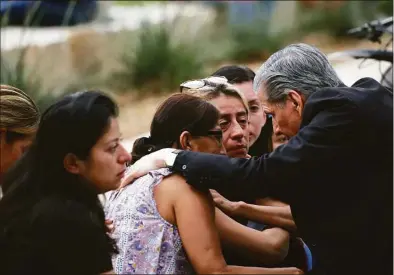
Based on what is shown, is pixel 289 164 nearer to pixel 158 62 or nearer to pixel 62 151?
pixel 62 151

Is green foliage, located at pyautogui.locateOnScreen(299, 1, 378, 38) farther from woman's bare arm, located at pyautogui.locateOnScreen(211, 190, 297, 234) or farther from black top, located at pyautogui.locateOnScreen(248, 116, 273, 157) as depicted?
woman's bare arm, located at pyautogui.locateOnScreen(211, 190, 297, 234)

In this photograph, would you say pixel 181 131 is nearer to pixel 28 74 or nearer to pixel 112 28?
pixel 28 74

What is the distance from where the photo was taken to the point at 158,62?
9.90 metres

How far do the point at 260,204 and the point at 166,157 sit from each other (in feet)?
2.19

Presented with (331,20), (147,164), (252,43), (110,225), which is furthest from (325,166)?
(331,20)

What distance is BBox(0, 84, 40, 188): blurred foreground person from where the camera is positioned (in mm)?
2900

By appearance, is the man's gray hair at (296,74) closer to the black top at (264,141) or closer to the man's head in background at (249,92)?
the man's head in background at (249,92)

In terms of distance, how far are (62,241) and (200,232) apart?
0.39 m

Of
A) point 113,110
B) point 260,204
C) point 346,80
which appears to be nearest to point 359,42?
point 346,80

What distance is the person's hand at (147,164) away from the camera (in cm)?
262

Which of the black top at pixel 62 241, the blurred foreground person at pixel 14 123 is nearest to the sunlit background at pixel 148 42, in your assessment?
the blurred foreground person at pixel 14 123

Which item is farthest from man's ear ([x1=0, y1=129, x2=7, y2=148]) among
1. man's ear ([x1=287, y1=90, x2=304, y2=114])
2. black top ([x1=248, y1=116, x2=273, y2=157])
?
black top ([x1=248, y1=116, x2=273, y2=157])

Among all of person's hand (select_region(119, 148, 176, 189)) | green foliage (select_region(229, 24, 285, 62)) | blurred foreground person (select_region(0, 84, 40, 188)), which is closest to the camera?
person's hand (select_region(119, 148, 176, 189))

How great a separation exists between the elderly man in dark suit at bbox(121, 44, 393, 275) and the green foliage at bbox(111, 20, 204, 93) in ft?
23.2
